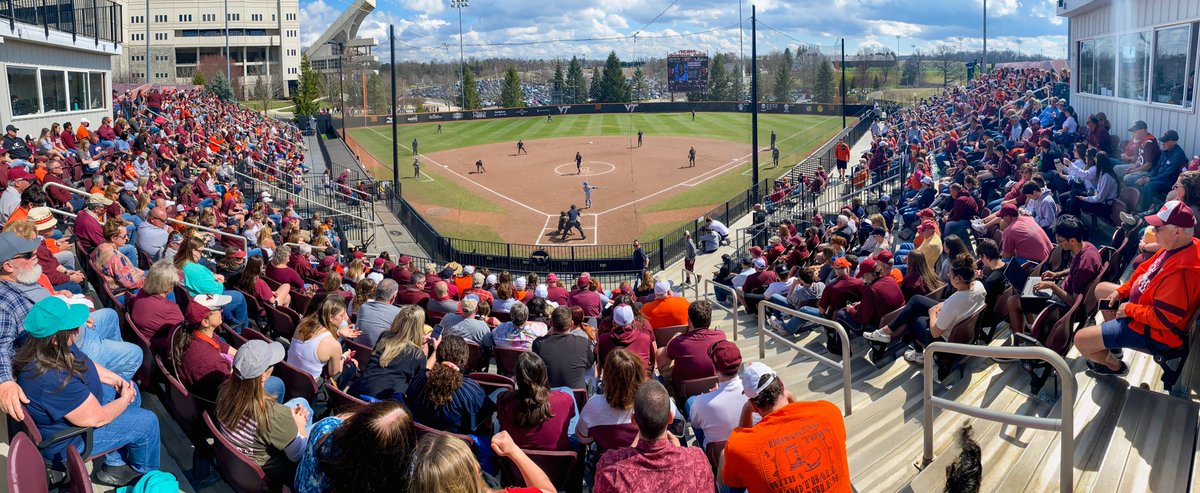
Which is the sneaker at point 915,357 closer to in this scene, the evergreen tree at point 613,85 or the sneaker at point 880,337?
the sneaker at point 880,337

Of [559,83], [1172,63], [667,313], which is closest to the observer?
[667,313]

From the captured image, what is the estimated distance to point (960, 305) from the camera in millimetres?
6828

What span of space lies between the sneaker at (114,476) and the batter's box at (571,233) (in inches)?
942

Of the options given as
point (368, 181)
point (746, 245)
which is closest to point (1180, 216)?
point (746, 245)

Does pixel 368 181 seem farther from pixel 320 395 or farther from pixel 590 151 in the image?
pixel 320 395

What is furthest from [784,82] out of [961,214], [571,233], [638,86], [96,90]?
[961,214]

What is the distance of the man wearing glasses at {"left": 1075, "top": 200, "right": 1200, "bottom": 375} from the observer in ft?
17.2

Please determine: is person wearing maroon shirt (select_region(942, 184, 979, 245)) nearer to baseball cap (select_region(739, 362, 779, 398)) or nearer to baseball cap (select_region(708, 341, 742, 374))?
baseball cap (select_region(708, 341, 742, 374))

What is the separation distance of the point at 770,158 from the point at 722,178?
5.23 metres

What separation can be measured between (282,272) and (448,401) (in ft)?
19.8

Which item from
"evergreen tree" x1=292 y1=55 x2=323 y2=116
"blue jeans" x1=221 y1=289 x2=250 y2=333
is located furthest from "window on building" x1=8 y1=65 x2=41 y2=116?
"evergreen tree" x1=292 y1=55 x2=323 y2=116

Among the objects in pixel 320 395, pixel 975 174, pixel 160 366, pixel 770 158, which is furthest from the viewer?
pixel 770 158

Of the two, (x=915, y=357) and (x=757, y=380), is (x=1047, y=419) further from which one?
(x=915, y=357)

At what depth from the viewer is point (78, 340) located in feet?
17.2
